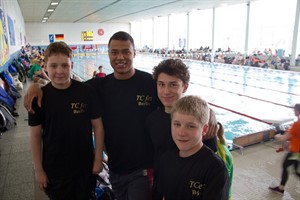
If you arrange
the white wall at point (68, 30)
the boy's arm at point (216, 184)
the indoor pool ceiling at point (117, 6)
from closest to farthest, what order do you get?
1. the boy's arm at point (216, 184)
2. the indoor pool ceiling at point (117, 6)
3. the white wall at point (68, 30)

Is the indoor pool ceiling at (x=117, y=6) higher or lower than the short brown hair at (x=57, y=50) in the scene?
higher

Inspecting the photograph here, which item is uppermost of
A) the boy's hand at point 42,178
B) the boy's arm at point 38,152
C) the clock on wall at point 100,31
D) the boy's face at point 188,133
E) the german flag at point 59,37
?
the clock on wall at point 100,31

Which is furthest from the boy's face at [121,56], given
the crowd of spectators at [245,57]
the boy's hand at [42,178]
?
the crowd of spectators at [245,57]

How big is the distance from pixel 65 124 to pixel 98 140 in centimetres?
32

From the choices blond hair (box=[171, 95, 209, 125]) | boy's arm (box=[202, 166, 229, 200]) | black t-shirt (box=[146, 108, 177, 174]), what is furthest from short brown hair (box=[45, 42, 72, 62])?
boy's arm (box=[202, 166, 229, 200])

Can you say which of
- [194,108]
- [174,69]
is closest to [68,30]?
[174,69]

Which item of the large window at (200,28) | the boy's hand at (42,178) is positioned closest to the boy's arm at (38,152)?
the boy's hand at (42,178)

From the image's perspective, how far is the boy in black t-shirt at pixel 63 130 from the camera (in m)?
2.08

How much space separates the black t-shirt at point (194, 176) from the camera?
1.57m

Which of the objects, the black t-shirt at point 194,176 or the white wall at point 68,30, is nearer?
the black t-shirt at point 194,176

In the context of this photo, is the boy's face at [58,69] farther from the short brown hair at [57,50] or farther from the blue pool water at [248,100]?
the blue pool water at [248,100]

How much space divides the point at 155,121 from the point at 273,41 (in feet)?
78.4

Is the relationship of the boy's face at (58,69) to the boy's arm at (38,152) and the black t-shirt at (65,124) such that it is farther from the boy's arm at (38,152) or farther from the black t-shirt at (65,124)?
the boy's arm at (38,152)

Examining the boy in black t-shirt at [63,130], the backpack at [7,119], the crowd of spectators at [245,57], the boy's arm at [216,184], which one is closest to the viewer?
the boy's arm at [216,184]
